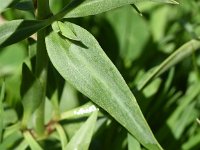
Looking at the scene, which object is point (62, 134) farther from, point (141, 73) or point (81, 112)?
point (141, 73)

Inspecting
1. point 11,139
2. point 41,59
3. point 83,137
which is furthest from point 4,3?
point 11,139

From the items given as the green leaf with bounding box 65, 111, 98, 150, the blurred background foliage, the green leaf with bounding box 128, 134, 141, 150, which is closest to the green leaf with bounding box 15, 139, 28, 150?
the blurred background foliage

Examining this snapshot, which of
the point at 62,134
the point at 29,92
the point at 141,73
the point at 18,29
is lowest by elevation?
the point at 141,73

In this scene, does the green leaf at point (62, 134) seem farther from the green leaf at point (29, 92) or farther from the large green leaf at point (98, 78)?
the large green leaf at point (98, 78)

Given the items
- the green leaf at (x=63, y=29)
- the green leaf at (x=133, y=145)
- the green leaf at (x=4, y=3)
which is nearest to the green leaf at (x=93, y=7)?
the green leaf at (x=63, y=29)

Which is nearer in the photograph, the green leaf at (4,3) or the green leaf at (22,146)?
the green leaf at (4,3)

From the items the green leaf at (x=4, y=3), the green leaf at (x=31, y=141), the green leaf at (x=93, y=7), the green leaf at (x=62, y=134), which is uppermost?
the green leaf at (x=4, y=3)

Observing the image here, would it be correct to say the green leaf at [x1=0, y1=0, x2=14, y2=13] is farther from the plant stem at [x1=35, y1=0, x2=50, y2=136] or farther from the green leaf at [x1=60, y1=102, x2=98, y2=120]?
the green leaf at [x1=60, y1=102, x2=98, y2=120]
